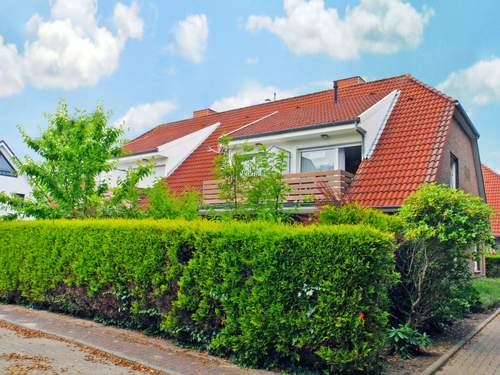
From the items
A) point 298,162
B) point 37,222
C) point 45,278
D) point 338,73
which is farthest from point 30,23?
point 338,73

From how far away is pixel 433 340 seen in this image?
29.1 feet

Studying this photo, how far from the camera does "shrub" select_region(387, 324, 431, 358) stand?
24.9 ft

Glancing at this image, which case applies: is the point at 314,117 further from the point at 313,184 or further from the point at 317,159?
the point at 313,184

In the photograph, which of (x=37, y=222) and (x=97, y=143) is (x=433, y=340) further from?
(x=97, y=143)

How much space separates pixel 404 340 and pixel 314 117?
10134 millimetres

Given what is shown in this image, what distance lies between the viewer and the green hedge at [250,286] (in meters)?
6.23

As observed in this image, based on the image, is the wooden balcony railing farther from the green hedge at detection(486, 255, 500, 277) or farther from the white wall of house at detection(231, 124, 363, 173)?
the green hedge at detection(486, 255, 500, 277)

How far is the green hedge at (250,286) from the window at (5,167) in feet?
96.1

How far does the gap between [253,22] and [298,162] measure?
17.1 ft

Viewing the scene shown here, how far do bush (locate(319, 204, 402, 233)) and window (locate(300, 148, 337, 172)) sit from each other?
6634 mm

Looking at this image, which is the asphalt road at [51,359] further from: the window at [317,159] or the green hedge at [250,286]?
the window at [317,159]

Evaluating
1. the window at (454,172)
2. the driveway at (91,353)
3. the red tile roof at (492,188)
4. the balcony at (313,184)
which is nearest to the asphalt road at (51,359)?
the driveway at (91,353)

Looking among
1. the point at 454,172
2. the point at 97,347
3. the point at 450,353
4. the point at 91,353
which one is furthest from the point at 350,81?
the point at 91,353

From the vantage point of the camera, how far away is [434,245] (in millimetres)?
8125
